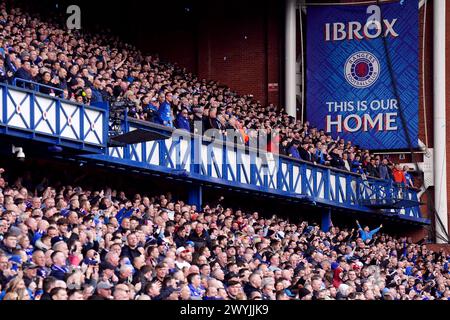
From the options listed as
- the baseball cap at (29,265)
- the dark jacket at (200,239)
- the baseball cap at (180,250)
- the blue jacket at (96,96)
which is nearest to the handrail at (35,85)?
the blue jacket at (96,96)

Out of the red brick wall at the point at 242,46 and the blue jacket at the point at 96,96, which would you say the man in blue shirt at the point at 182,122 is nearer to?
the blue jacket at the point at 96,96

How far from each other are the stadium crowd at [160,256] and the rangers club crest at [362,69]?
42.4ft

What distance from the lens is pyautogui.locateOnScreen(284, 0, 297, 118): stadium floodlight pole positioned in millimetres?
44062

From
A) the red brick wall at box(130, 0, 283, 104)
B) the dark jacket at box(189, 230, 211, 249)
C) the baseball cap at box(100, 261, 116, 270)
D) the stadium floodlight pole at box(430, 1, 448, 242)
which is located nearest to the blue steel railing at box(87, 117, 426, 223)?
the stadium floodlight pole at box(430, 1, 448, 242)

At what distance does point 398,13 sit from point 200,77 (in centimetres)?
823

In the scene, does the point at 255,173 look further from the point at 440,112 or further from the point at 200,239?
the point at 440,112

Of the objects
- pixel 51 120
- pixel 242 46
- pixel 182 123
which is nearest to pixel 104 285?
pixel 51 120

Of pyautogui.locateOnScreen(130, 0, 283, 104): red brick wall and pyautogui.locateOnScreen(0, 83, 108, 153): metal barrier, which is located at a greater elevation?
pyautogui.locateOnScreen(130, 0, 283, 104): red brick wall

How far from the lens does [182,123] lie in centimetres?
3019

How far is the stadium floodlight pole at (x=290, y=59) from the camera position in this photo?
44062 millimetres

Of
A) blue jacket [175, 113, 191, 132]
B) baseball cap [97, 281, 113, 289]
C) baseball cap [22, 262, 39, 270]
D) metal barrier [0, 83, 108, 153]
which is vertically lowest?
baseball cap [97, 281, 113, 289]

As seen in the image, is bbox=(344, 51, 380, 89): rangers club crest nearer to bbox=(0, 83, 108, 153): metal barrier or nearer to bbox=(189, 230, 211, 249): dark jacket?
bbox=(0, 83, 108, 153): metal barrier

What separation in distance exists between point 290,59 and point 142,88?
1448cm
